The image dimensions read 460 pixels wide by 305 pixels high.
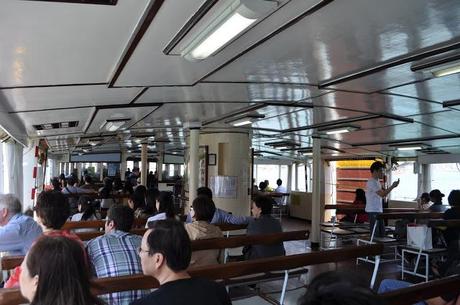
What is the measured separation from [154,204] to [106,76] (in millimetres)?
2576

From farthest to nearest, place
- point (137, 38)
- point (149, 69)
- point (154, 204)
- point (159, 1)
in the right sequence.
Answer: point (154, 204) → point (149, 69) → point (137, 38) → point (159, 1)

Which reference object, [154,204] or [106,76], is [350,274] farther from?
[154,204]

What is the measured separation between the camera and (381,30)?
2752 millimetres

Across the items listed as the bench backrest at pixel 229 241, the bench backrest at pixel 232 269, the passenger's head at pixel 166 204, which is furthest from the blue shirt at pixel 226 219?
the bench backrest at pixel 232 269

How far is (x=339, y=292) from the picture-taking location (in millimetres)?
827

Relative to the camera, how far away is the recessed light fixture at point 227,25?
214 cm

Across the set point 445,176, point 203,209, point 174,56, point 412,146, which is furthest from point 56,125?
point 445,176

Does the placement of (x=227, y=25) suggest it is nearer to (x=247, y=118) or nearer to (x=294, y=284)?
(x=294, y=284)

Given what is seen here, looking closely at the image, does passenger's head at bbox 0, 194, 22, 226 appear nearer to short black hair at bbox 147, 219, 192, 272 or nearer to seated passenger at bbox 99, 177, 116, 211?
short black hair at bbox 147, 219, 192, 272

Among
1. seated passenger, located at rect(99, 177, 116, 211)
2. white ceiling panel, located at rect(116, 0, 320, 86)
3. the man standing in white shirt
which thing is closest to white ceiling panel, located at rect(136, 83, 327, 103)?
white ceiling panel, located at rect(116, 0, 320, 86)

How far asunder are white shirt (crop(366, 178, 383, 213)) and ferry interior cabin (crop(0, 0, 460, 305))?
0.10 feet

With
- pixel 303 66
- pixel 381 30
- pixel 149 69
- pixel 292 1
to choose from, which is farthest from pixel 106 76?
pixel 381 30

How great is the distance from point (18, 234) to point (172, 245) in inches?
80.1

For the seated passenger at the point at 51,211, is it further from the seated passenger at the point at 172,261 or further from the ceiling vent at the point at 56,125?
the ceiling vent at the point at 56,125
